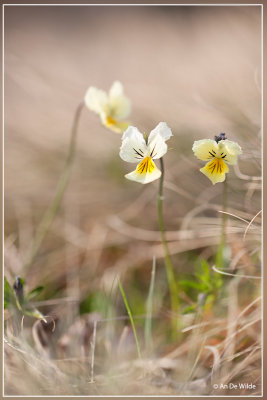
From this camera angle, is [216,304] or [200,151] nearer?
[200,151]

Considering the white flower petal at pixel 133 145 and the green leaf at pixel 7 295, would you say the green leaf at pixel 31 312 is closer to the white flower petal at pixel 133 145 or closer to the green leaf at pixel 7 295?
the green leaf at pixel 7 295

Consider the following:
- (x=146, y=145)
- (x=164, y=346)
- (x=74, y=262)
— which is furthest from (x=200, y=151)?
(x=74, y=262)

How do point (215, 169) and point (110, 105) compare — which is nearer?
point (215, 169)

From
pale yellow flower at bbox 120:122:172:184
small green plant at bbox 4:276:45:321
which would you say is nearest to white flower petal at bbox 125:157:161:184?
pale yellow flower at bbox 120:122:172:184

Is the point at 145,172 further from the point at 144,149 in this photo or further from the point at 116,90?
the point at 116,90

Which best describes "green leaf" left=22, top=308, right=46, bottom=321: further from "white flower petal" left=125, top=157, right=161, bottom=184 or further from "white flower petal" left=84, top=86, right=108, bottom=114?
"white flower petal" left=84, top=86, right=108, bottom=114

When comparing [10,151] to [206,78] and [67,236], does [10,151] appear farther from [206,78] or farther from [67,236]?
[206,78]

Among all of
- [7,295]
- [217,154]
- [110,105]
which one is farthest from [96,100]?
[7,295]
